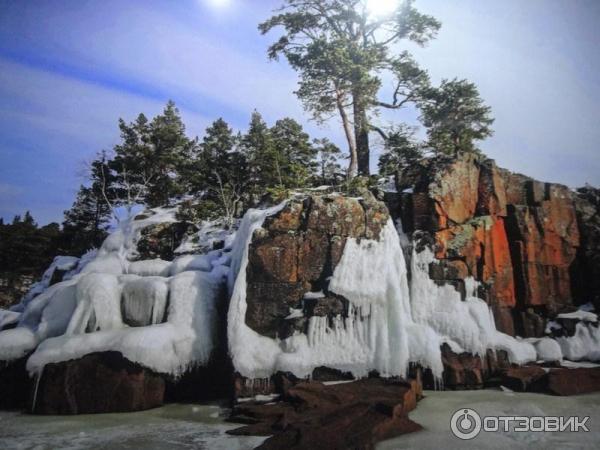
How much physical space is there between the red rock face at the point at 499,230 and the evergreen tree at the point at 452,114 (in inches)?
142

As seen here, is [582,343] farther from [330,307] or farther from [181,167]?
[181,167]

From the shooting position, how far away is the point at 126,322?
30.3 ft

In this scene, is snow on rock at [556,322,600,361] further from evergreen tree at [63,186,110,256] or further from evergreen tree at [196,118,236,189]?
evergreen tree at [63,186,110,256]

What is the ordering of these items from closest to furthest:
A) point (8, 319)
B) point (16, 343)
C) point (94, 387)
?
1. point (94, 387)
2. point (16, 343)
3. point (8, 319)

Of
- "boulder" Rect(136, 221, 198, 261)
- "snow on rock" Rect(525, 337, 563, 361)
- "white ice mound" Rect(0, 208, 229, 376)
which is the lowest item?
"snow on rock" Rect(525, 337, 563, 361)

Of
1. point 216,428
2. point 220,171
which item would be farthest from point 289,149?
point 216,428

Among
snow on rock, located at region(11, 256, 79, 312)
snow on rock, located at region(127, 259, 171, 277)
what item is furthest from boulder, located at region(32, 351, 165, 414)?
snow on rock, located at region(11, 256, 79, 312)

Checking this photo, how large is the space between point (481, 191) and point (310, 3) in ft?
37.6

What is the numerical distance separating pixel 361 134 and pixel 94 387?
13.1 metres

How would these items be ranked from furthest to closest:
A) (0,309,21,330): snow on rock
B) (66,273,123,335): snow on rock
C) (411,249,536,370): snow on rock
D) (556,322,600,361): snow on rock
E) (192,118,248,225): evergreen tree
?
(192,118,248,225): evergreen tree < (556,322,600,361): snow on rock < (0,309,21,330): snow on rock < (411,249,536,370): snow on rock < (66,273,123,335): snow on rock

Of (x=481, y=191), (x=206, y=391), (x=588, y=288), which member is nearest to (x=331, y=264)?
(x=206, y=391)

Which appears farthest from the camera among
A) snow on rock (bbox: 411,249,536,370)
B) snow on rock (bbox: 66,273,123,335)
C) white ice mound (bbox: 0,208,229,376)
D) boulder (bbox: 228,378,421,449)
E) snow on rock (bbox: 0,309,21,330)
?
snow on rock (bbox: 0,309,21,330)

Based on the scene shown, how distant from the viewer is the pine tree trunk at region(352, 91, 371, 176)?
588 inches

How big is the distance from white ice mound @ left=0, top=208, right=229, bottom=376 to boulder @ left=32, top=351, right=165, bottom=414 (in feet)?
0.78
